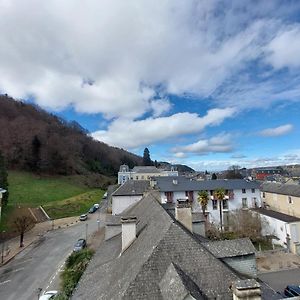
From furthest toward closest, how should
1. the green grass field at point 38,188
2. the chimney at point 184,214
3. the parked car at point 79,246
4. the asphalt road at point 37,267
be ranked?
1. the green grass field at point 38,188
2. the parked car at point 79,246
3. the asphalt road at point 37,267
4. the chimney at point 184,214

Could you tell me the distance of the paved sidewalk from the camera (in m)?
33.6

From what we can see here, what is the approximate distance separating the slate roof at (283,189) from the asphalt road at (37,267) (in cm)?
3237

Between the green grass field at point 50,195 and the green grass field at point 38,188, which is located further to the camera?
the green grass field at point 38,188

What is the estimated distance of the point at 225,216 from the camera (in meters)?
47.5

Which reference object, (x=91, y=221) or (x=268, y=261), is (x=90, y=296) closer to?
(x=268, y=261)

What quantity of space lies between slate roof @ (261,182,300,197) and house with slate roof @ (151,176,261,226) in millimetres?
2981

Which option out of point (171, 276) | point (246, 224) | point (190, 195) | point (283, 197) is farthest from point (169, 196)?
point (171, 276)

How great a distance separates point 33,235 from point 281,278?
33.7 metres

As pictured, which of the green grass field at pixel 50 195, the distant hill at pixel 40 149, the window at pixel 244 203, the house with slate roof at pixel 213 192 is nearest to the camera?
the house with slate roof at pixel 213 192

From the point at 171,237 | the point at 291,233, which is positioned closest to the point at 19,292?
the point at 171,237

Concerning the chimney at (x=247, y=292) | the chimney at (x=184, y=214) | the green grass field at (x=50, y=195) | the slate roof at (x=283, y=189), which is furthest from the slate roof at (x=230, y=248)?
the green grass field at (x=50, y=195)

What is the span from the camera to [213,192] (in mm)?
48031

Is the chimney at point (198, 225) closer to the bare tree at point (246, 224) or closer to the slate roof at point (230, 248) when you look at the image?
the slate roof at point (230, 248)

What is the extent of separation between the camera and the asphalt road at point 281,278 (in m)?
26.6
